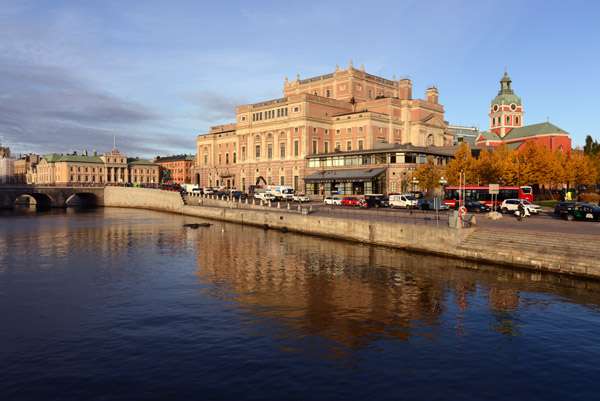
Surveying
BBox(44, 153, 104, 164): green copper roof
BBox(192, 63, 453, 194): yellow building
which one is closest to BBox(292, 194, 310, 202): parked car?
BBox(192, 63, 453, 194): yellow building

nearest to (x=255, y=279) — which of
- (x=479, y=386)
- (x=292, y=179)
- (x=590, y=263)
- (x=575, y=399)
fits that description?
(x=479, y=386)

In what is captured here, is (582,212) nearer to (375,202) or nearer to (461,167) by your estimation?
(375,202)

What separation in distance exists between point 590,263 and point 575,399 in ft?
59.3

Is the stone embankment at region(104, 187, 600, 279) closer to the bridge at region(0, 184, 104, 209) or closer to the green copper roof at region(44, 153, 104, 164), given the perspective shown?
the bridge at region(0, 184, 104, 209)

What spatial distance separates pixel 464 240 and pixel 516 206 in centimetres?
2112

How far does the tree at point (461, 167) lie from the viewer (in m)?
76.1

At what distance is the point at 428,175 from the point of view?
257ft

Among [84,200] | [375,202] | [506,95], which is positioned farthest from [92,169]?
[506,95]

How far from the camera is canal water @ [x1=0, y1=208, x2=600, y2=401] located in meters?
15.2

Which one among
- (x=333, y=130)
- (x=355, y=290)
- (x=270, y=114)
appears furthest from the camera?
(x=270, y=114)

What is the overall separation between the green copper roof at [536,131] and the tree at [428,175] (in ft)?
223

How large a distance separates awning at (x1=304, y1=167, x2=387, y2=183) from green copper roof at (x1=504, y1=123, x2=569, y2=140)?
239 feet

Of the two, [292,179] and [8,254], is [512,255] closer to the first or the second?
[8,254]

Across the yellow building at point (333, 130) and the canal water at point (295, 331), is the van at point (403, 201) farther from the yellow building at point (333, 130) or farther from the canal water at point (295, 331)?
the canal water at point (295, 331)
